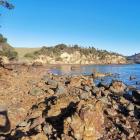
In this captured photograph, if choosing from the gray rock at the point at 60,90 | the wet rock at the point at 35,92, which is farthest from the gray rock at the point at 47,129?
the gray rock at the point at 60,90

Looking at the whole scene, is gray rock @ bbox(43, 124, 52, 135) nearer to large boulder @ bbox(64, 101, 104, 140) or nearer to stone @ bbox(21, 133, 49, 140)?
stone @ bbox(21, 133, 49, 140)

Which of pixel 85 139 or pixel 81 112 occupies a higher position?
pixel 81 112

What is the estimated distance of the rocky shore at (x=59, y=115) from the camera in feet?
68.9

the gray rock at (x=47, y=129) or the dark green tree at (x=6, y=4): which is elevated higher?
the dark green tree at (x=6, y=4)

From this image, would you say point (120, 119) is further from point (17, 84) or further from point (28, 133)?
point (17, 84)

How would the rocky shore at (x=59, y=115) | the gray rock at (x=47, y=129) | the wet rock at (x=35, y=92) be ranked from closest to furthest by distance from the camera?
the rocky shore at (x=59, y=115)
the gray rock at (x=47, y=129)
the wet rock at (x=35, y=92)

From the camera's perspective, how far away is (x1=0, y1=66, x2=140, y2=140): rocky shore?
21000 millimetres

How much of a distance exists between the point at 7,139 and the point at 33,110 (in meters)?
5.31

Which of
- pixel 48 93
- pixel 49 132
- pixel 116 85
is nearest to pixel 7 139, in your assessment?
pixel 49 132

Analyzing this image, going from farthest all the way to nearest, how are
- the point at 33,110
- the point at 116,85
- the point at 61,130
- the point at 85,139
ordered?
the point at 116,85
the point at 33,110
the point at 61,130
the point at 85,139

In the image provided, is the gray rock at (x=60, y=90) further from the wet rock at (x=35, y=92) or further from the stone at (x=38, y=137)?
the stone at (x=38, y=137)

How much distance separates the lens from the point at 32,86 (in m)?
34.1

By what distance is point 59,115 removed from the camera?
79.5 ft

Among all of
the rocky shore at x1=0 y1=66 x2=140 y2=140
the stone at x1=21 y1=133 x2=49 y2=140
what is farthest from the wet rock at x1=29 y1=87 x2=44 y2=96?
the stone at x1=21 y1=133 x2=49 y2=140
